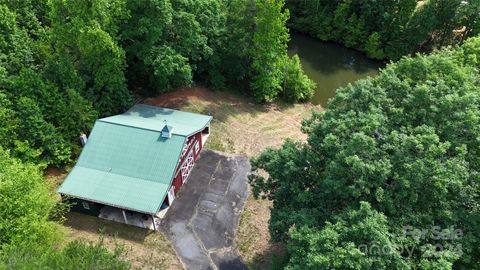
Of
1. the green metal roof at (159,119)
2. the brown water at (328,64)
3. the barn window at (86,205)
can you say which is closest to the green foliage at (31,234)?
the barn window at (86,205)

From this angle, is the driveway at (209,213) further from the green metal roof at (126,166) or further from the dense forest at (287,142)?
the dense forest at (287,142)

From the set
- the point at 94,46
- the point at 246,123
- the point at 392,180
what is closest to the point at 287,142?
the point at 392,180

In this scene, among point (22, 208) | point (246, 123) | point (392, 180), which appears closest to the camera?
point (392, 180)

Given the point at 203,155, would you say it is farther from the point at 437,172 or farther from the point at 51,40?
the point at 437,172

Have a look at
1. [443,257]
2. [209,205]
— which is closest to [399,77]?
[443,257]

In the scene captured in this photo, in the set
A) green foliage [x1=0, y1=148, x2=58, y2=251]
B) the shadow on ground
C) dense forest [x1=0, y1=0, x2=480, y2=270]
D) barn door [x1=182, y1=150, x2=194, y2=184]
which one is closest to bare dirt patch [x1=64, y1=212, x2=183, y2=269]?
the shadow on ground

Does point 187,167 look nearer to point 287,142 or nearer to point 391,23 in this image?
point 287,142

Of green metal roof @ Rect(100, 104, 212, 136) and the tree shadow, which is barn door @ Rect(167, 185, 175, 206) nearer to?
green metal roof @ Rect(100, 104, 212, 136)
